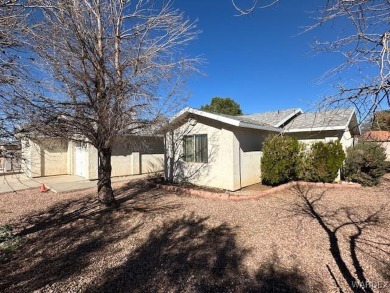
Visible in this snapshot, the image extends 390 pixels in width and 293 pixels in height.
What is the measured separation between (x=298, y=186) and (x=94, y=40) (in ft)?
30.5

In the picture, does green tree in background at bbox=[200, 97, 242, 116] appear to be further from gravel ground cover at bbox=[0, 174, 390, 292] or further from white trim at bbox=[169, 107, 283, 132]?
gravel ground cover at bbox=[0, 174, 390, 292]

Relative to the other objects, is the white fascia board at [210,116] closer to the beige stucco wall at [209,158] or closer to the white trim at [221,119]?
the white trim at [221,119]

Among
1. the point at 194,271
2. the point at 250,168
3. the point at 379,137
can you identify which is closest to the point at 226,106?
the point at 250,168

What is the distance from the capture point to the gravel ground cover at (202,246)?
11.3ft

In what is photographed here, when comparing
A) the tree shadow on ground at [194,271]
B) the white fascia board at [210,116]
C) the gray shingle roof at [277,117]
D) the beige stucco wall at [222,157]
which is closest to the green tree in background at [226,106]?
the gray shingle roof at [277,117]

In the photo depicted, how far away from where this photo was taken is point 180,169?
38.3 ft

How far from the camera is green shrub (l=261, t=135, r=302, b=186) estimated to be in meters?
9.84

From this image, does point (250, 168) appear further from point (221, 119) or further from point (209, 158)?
point (221, 119)

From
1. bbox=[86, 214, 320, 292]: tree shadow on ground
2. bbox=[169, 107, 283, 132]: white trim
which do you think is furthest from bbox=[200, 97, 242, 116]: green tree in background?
bbox=[86, 214, 320, 292]: tree shadow on ground

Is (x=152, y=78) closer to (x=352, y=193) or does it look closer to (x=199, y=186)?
(x=199, y=186)

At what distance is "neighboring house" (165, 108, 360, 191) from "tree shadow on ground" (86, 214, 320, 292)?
16.2 ft

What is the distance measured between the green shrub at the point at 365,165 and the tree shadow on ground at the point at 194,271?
27.7 ft

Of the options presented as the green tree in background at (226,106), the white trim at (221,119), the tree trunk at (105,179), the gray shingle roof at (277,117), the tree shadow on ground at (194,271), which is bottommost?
the tree shadow on ground at (194,271)

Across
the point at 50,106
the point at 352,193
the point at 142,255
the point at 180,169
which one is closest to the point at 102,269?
the point at 142,255
